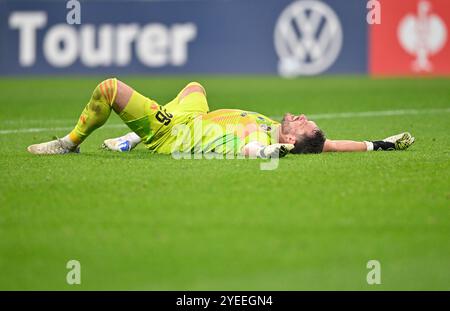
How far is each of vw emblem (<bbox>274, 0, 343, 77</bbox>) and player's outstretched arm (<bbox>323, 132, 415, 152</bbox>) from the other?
14506 millimetres

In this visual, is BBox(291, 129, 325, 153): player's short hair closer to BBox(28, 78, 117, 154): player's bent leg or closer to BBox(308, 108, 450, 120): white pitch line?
BBox(28, 78, 117, 154): player's bent leg

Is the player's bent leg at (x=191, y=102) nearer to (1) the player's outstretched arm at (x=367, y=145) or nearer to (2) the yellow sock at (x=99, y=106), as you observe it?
(2) the yellow sock at (x=99, y=106)

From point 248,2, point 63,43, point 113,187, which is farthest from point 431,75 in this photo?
point 113,187

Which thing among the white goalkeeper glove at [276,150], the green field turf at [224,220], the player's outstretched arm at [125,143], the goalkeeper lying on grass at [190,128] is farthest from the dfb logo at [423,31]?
the white goalkeeper glove at [276,150]

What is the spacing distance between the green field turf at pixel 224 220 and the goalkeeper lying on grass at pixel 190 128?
0.68ft

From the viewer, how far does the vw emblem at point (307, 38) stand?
80.5ft

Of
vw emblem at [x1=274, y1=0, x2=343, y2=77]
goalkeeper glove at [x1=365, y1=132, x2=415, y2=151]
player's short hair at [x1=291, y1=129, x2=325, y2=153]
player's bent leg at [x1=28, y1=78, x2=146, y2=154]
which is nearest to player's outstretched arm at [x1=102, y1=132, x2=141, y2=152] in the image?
player's bent leg at [x1=28, y1=78, x2=146, y2=154]

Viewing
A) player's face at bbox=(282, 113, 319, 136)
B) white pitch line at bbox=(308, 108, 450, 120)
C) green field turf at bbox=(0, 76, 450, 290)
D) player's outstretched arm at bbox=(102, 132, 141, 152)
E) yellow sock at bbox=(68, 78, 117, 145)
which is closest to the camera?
green field turf at bbox=(0, 76, 450, 290)

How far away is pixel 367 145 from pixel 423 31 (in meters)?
15.1

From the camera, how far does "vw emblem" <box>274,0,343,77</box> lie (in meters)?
24.5

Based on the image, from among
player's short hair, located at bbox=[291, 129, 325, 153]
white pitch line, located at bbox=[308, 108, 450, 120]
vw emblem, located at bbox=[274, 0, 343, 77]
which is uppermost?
vw emblem, located at bbox=[274, 0, 343, 77]

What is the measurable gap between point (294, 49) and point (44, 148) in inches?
624

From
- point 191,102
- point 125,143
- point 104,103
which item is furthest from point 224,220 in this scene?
point 125,143

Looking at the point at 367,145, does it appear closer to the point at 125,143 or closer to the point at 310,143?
the point at 310,143
